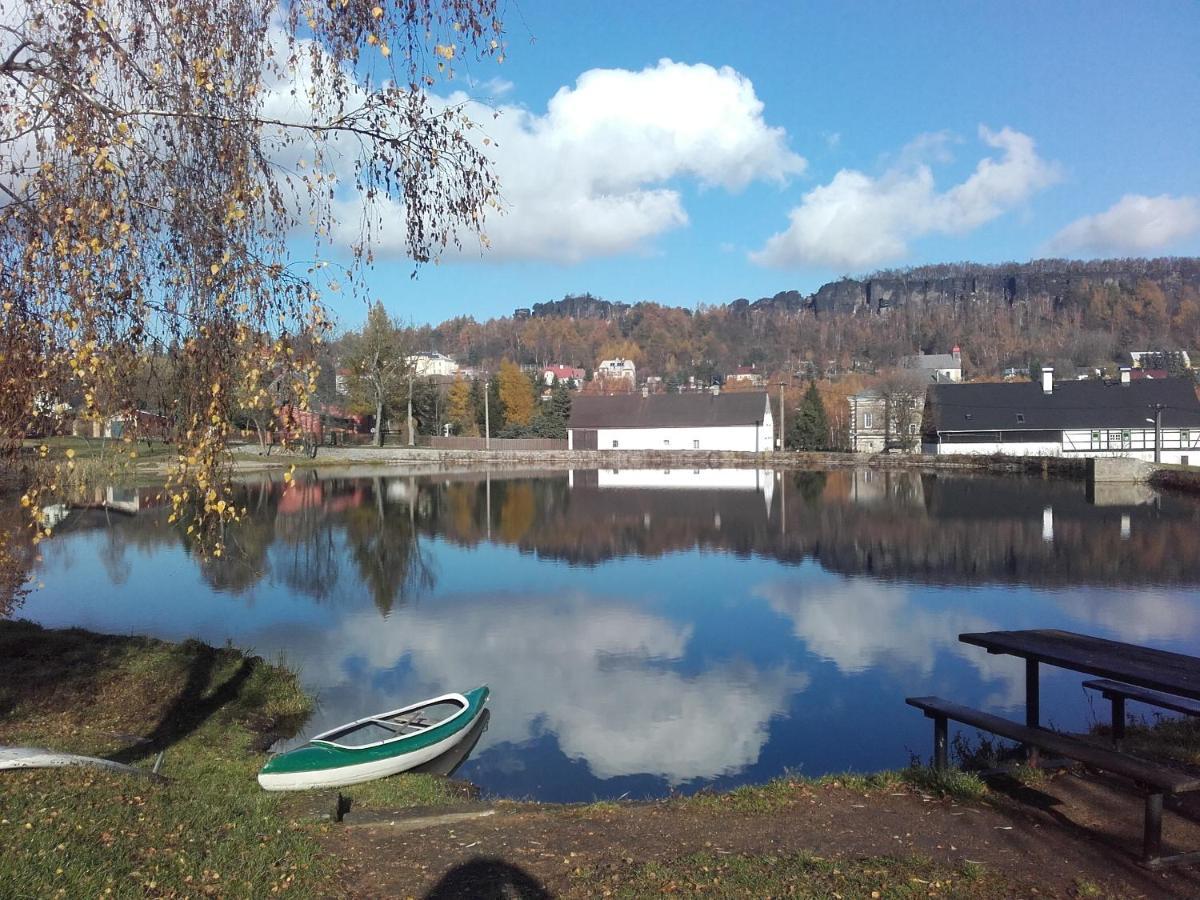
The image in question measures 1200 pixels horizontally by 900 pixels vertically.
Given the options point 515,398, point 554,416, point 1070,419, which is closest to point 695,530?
point 1070,419

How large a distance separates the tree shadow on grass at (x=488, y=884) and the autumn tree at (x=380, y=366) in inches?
1871

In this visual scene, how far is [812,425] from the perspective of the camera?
230 feet

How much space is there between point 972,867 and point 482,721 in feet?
21.0

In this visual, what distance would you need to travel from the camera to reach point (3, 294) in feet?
16.4

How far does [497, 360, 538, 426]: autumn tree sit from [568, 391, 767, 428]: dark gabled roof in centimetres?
385

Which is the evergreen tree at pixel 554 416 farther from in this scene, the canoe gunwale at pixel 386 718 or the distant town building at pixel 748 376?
the canoe gunwale at pixel 386 718

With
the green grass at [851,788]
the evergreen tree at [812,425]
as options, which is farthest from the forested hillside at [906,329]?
the green grass at [851,788]

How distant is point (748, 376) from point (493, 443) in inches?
2203

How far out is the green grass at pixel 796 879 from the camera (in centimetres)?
437

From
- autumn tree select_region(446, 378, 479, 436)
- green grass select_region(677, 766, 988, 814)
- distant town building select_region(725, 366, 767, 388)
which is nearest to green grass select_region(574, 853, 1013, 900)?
green grass select_region(677, 766, 988, 814)

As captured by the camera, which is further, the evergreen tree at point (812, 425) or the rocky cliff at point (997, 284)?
the rocky cliff at point (997, 284)

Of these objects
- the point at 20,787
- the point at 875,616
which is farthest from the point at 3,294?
the point at 875,616

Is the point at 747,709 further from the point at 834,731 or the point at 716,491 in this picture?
the point at 716,491

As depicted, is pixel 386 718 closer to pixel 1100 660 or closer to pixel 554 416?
pixel 1100 660
